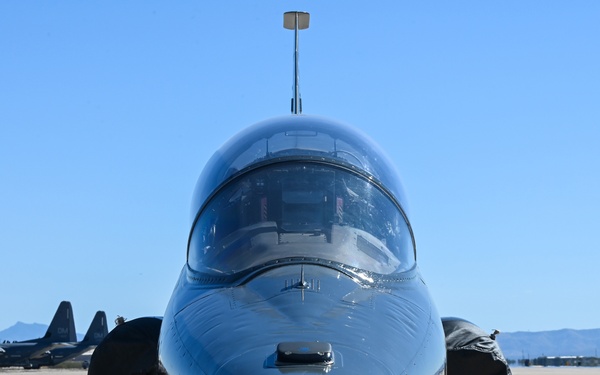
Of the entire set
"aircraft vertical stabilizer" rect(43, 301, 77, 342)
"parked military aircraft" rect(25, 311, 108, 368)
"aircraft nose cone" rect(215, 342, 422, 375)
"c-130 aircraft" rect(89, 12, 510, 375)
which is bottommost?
"parked military aircraft" rect(25, 311, 108, 368)

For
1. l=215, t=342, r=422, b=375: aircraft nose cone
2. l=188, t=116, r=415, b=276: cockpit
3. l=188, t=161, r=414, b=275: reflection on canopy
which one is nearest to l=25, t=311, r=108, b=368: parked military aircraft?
l=188, t=116, r=415, b=276: cockpit

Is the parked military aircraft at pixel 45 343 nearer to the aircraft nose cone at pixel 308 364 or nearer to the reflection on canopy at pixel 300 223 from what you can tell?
the reflection on canopy at pixel 300 223

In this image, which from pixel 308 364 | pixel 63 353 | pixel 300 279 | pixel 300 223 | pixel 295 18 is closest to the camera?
pixel 308 364

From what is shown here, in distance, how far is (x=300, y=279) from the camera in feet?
27.5

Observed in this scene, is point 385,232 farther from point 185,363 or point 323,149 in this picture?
point 185,363

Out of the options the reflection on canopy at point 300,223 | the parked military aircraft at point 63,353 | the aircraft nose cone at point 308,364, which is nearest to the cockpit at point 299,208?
the reflection on canopy at point 300,223

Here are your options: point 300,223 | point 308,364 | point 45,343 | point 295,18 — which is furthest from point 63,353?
point 308,364

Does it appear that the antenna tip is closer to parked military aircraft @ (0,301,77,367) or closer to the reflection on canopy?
the reflection on canopy

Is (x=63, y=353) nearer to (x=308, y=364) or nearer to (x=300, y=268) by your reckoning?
(x=300, y=268)

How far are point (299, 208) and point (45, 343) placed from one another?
76212 mm

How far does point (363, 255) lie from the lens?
9219mm

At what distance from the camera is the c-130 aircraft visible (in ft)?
24.2

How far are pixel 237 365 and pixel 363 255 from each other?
2474mm

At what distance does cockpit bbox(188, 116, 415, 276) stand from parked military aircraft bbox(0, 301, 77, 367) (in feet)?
208
